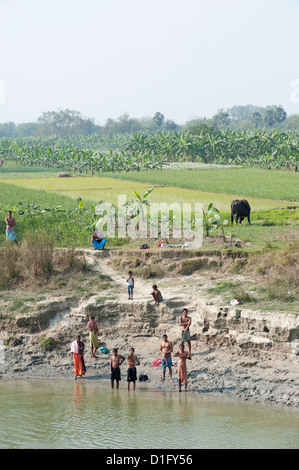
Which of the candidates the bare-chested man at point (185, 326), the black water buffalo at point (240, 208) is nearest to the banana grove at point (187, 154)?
the black water buffalo at point (240, 208)

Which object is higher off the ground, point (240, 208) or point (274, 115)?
point (274, 115)

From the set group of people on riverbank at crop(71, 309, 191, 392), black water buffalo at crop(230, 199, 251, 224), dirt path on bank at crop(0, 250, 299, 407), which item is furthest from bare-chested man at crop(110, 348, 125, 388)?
black water buffalo at crop(230, 199, 251, 224)

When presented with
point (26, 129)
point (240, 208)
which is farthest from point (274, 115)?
point (240, 208)

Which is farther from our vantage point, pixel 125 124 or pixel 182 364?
pixel 125 124

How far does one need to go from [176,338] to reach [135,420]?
3.63 m

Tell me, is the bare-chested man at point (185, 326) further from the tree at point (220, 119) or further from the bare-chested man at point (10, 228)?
the tree at point (220, 119)

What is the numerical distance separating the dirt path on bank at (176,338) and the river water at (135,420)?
2.20ft

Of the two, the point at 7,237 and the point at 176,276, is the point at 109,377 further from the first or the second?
the point at 7,237

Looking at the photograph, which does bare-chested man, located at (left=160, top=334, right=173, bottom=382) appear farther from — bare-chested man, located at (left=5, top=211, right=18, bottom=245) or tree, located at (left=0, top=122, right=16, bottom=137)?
tree, located at (left=0, top=122, right=16, bottom=137)

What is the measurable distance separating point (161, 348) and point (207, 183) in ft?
85.3

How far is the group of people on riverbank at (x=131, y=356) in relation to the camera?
1424 centimetres

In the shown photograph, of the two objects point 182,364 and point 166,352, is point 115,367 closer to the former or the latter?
point 166,352

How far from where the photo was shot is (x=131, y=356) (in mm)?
14414

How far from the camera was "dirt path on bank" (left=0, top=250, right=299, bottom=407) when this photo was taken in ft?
46.3
